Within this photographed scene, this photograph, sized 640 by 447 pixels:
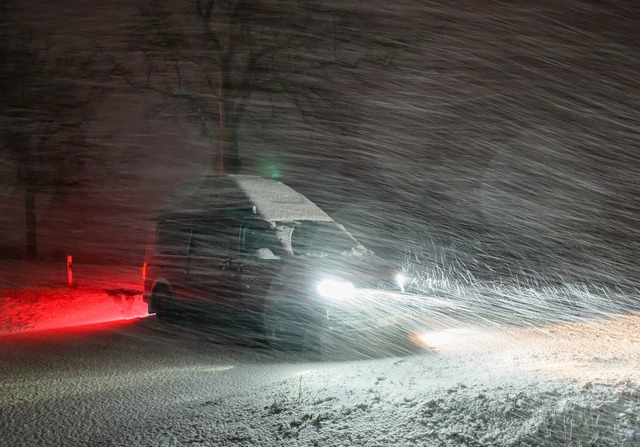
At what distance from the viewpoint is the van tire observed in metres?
9.84

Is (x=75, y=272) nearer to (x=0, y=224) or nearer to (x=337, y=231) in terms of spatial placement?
(x=0, y=224)

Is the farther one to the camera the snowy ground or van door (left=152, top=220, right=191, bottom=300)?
van door (left=152, top=220, right=191, bottom=300)

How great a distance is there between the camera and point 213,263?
9047mm

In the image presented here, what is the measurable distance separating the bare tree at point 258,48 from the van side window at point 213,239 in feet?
36.9

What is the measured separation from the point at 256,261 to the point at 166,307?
2164 millimetres

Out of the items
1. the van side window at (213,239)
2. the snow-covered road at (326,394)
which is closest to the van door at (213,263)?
the van side window at (213,239)

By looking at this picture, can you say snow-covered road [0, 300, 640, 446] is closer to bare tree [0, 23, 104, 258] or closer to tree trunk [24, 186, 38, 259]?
bare tree [0, 23, 104, 258]

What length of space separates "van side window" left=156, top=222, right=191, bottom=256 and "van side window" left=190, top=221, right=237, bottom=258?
0.17 m

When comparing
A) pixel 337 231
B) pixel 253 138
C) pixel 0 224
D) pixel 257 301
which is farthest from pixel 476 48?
pixel 0 224

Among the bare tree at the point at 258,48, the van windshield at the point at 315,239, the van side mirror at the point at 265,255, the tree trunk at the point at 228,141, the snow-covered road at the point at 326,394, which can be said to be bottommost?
the snow-covered road at the point at 326,394

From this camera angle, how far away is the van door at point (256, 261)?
8315mm

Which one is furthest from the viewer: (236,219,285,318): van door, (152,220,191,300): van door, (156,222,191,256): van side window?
(156,222,191,256): van side window

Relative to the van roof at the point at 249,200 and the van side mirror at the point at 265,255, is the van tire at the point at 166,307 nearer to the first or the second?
the van roof at the point at 249,200

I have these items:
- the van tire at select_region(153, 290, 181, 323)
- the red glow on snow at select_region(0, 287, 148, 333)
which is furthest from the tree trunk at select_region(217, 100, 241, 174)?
the van tire at select_region(153, 290, 181, 323)
